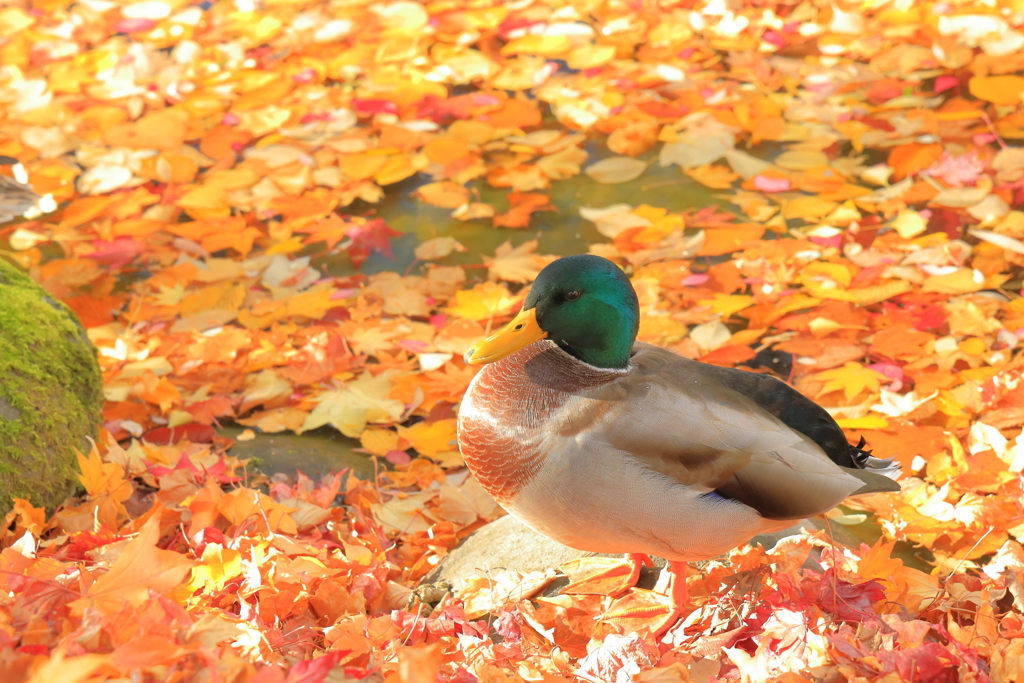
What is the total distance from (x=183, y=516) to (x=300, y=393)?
0.97 m

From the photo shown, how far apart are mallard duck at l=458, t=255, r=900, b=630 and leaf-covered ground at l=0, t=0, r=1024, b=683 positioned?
0.78 ft

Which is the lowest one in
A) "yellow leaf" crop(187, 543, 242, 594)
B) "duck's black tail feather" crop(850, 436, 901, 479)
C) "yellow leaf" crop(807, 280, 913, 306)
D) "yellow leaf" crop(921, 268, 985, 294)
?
"yellow leaf" crop(807, 280, 913, 306)

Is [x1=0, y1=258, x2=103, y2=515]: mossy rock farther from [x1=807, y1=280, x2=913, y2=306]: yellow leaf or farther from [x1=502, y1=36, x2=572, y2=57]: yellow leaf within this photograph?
[x1=502, y1=36, x2=572, y2=57]: yellow leaf

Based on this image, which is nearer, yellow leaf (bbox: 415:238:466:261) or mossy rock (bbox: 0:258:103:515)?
mossy rock (bbox: 0:258:103:515)

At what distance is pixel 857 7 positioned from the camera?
223 inches

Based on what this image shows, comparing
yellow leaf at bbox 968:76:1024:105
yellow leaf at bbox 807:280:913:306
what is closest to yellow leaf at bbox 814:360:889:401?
yellow leaf at bbox 807:280:913:306

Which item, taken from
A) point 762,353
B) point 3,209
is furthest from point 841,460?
point 3,209

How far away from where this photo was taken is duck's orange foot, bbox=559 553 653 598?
2479 millimetres

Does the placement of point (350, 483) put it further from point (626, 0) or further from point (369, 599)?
point (626, 0)

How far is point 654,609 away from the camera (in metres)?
2.38

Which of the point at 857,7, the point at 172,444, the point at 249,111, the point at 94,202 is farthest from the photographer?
the point at 857,7

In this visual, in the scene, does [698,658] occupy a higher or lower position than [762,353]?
higher

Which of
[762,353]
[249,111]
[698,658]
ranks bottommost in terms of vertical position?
[762,353]

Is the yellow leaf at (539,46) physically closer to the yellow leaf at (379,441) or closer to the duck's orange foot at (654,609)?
the yellow leaf at (379,441)
